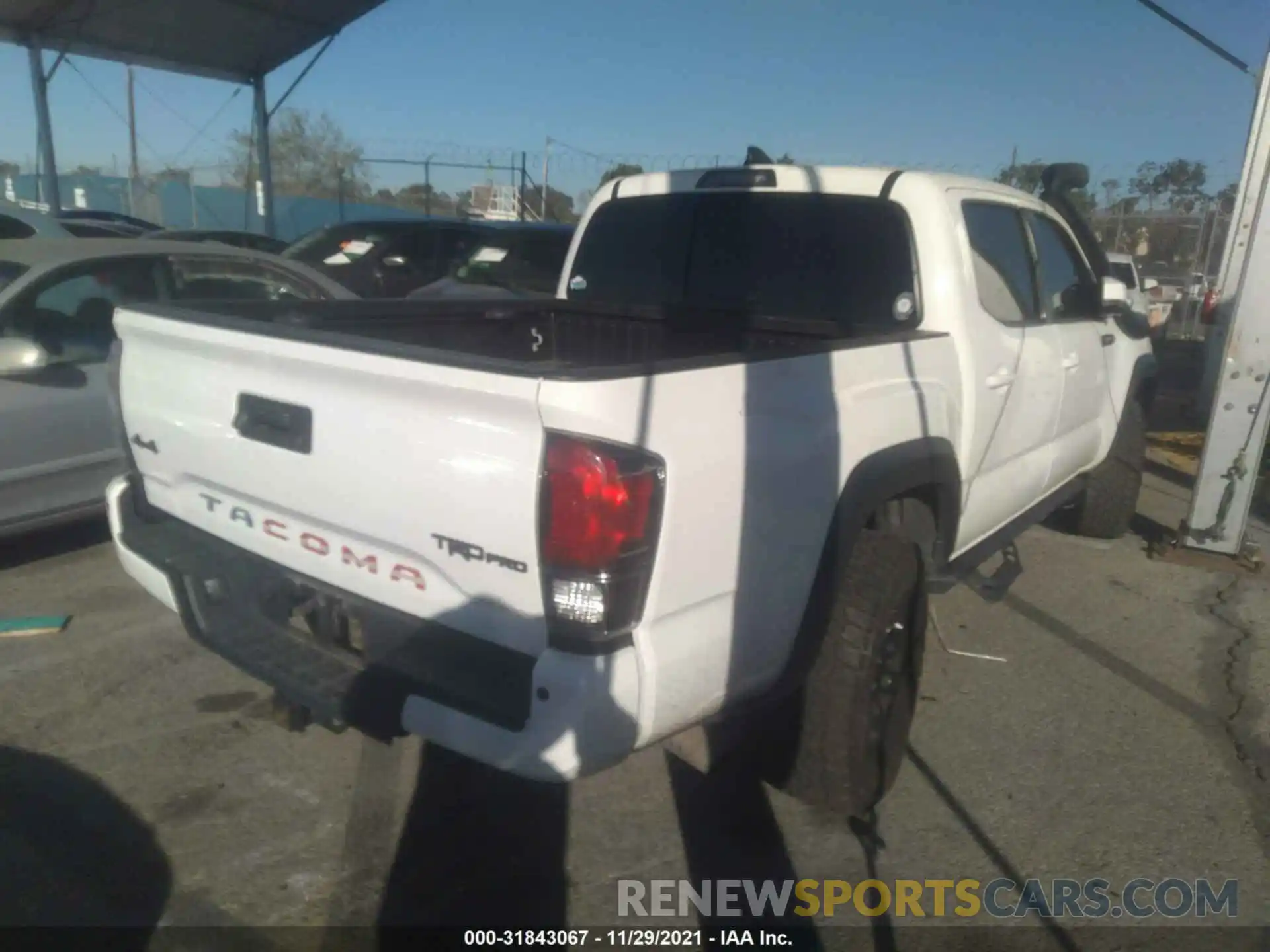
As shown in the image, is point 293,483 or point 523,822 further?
point 523,822

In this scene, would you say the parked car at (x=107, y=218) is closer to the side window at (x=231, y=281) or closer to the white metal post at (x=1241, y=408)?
the side window at (x=231, y=281)

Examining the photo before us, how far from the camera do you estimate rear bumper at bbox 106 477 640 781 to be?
2160 mm

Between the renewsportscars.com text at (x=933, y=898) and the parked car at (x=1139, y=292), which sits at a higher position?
the parked car at (x=1139, y=292)

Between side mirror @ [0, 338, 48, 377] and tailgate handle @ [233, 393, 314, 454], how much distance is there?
2.05 m

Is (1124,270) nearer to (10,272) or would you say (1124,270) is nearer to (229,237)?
(229,237)

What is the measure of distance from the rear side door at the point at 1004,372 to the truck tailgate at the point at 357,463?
203cm

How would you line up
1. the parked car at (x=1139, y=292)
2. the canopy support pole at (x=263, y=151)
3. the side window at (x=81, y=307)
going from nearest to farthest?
the side window at (x=81, y=307) < the parked car at (x=1139, y=292) < the canopy support pole at (x=263, y=151)

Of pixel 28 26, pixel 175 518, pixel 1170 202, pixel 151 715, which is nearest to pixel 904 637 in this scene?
pixel 175 518

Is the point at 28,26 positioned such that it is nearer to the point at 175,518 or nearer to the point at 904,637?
the point at 175,518

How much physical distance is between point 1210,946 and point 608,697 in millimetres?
1889

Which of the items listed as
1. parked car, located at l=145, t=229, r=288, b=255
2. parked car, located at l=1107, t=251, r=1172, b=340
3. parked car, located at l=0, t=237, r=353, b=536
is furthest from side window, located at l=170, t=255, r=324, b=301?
parked car, located at l=1107, t=251, r=1172, b=340

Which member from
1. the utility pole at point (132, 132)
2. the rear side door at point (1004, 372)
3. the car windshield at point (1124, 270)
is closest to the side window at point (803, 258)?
the rear side door at point (1004, 372)

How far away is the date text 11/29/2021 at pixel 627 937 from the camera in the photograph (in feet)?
8.51

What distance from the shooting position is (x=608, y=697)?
2.15m
